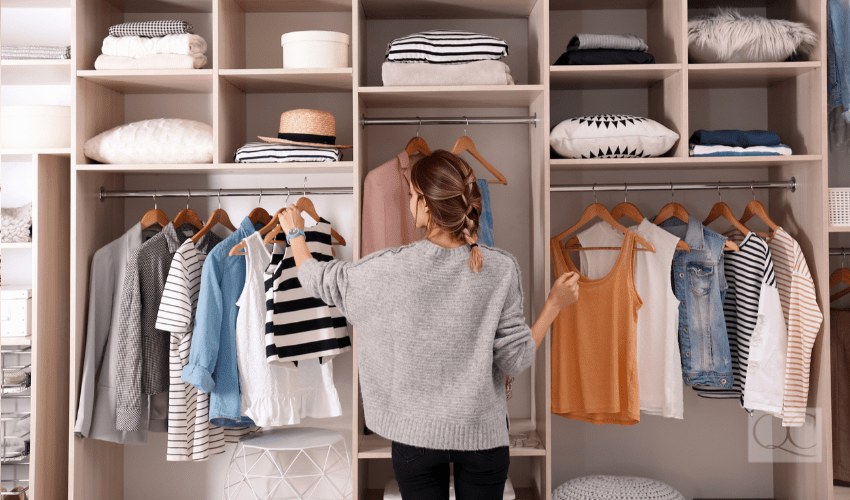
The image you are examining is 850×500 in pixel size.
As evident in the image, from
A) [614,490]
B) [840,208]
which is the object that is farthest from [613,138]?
[614,490]

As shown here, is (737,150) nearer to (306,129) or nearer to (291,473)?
(306,129)

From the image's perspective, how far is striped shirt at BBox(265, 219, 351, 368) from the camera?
7.14 ft

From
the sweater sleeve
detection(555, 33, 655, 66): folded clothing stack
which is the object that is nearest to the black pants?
the sweater sleeve

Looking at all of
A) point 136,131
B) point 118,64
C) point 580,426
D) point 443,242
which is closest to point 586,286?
point 580,426

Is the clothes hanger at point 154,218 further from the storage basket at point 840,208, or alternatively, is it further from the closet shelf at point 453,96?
the storage basket at point 840,208

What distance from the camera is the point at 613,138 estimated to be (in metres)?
2.23

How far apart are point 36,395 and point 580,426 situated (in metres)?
2.10

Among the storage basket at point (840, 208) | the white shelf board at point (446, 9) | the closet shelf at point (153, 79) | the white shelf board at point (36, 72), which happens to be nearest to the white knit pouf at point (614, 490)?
the storage basket at point (840, 208)

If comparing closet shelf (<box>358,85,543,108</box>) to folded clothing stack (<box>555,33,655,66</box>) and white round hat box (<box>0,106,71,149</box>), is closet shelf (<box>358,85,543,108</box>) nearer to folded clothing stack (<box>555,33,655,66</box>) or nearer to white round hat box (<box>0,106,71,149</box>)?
folded clothing stack (<box>555,33,655,66</box>)

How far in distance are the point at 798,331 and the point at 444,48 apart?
5.25 ft

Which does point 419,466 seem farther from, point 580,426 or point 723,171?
point 723,171

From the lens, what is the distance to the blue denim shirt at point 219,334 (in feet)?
7.10

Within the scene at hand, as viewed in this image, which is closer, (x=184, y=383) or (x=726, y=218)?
(x=184, y=383)

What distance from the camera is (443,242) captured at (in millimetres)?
1561
